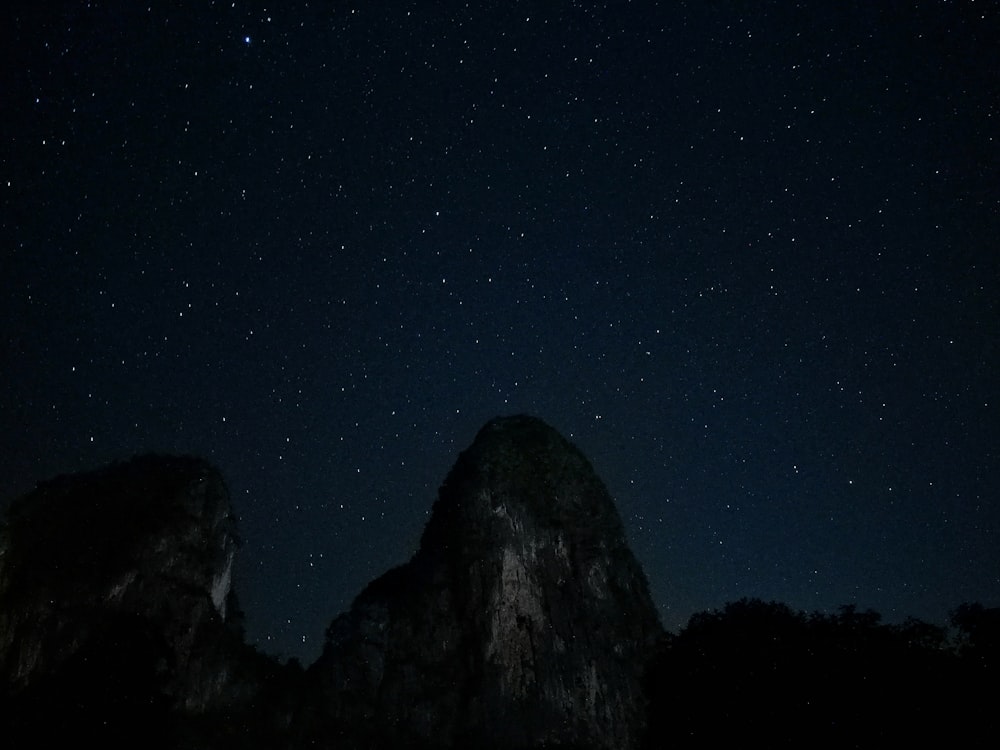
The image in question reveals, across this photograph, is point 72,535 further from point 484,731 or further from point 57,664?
point 484,731

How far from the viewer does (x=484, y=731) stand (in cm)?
6028

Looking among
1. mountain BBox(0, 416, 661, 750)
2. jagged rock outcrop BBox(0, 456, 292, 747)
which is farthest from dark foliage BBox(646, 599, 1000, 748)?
mountain BBox(0, 416, 661, 750)

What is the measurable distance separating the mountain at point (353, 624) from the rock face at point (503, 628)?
0.18 meters

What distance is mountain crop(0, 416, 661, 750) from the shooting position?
2186 inches

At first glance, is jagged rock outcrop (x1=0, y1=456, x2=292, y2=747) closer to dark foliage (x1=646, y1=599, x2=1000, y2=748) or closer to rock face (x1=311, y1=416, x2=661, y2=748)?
A: rock face (x1=311, y1=416, x2=661, y2=748)

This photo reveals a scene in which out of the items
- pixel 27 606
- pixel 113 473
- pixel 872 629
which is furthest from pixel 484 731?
pixel 872 629

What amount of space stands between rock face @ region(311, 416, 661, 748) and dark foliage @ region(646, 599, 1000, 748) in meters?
45.6

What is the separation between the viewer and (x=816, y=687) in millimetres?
16094

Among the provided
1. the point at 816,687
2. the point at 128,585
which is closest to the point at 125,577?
the point at 128,585

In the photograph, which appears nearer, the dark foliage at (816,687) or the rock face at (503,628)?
the dark foliage at (816,687)

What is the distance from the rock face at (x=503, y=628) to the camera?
6206cm

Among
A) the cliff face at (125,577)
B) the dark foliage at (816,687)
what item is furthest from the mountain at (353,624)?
the dark foliage at (816,687)

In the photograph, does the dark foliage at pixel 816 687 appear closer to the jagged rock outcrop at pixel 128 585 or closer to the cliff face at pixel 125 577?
the jagged rock outcrop at pixel 128 585

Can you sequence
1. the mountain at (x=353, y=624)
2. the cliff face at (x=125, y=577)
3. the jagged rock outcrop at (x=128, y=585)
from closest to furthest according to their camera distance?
the jagged rock outcrop at (x=128, y=585) < the cliff face at (x=125, y=577) < the mountain at (x=353, y=624)
